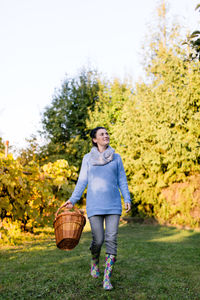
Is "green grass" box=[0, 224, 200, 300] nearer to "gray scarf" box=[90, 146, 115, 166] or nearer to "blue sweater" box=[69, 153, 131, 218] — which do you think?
"blue sweater" box=[69, 153, 131, 218]

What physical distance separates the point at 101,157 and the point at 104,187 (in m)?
0.36

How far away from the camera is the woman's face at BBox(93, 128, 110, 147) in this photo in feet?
13.2

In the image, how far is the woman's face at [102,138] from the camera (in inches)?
158

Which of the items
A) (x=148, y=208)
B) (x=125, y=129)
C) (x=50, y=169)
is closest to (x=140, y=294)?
(x=50, y=169)

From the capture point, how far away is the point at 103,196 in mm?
3768

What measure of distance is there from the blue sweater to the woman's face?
8.2 inches

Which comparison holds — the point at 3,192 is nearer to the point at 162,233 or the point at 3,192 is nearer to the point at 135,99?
the point at 162,233

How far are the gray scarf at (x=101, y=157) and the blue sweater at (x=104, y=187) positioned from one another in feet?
0.17

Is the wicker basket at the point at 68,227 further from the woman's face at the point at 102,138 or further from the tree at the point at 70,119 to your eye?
the tree at the point at 70,119

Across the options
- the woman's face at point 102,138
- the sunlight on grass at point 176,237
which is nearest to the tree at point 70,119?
the sunlight on grass at point 176,237

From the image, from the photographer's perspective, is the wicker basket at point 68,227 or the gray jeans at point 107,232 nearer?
the gray jeans at point 107,232

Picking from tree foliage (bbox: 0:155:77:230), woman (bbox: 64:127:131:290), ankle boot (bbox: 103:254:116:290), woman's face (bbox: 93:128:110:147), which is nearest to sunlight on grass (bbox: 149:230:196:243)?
tree foliage (bbox: 0:155:77:230)

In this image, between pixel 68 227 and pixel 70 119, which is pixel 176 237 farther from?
pixel 70 119

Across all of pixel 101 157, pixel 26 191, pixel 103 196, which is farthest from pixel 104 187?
pixel 26 191
